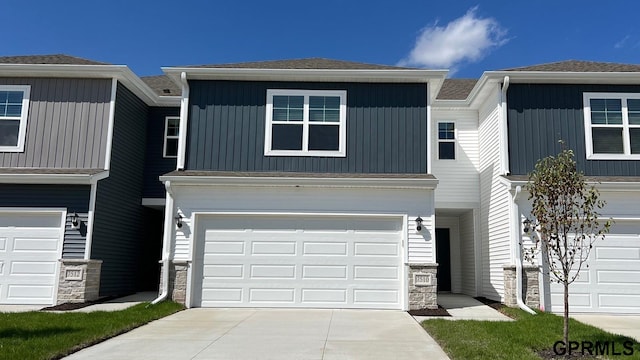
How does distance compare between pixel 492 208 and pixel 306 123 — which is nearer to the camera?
pixel 306 123

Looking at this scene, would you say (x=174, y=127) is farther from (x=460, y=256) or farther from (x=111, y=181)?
(x=460, y=256)

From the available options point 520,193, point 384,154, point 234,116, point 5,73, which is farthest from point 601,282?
A: point 5,73

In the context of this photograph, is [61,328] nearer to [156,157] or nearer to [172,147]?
[156,157]

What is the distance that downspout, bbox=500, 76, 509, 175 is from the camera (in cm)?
1189

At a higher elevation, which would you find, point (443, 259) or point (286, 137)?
point (286, 137)

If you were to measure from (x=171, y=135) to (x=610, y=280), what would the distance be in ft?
38.2

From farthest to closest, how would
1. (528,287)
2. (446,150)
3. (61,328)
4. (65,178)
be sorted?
1. (446,150)
2. (65,178)
3. (528,287)
4. (61,328)

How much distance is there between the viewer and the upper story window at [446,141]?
14.5 m

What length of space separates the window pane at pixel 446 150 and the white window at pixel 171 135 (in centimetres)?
743

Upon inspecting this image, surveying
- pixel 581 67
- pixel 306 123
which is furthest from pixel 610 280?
pixel 306 123

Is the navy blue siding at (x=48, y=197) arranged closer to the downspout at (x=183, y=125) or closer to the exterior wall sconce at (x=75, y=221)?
the exterior wall sconce at (x=75, y=221)

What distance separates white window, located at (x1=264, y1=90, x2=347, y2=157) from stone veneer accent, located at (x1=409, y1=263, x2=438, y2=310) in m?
3.09

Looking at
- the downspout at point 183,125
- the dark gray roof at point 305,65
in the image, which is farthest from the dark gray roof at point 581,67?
the downspout at point 183,125

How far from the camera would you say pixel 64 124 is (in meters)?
12.5
